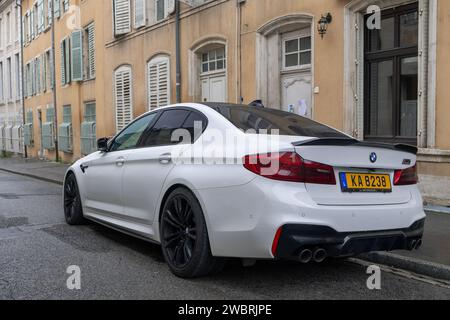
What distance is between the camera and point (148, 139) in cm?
538

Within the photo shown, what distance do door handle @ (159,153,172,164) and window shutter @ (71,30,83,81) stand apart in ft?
56.3

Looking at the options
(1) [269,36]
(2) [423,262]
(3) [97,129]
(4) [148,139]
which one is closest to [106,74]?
(3) [97,129]

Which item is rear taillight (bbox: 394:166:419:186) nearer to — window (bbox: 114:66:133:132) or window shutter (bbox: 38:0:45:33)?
window (bbox: 114:66:133:132)

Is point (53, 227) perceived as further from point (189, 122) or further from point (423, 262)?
point (423, 262)

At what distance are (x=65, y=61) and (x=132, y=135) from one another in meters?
18.4

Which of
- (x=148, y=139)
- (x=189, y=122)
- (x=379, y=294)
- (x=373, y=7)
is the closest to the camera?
(x=379, y=294)

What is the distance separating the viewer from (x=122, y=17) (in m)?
16.9

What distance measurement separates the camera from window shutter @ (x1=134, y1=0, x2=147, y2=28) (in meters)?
15.6

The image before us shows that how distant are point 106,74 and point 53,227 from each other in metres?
12.4

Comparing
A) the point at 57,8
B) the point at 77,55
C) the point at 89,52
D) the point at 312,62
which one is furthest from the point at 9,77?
the point at 312,62

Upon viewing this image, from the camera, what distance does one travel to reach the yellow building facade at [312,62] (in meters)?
7.87

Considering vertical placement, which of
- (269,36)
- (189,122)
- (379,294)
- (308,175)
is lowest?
(379,294)

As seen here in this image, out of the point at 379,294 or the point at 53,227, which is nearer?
the point at 379,294

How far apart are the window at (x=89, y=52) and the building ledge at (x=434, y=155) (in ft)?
49.4
